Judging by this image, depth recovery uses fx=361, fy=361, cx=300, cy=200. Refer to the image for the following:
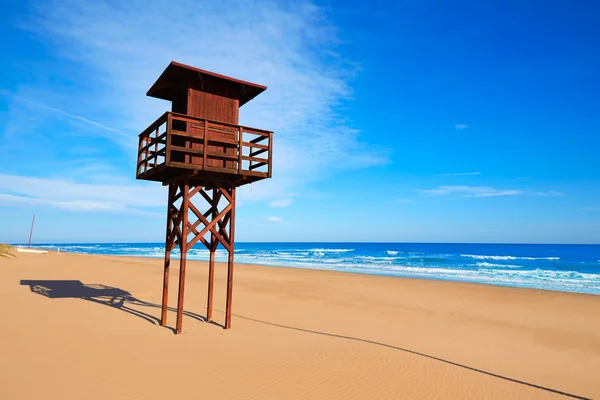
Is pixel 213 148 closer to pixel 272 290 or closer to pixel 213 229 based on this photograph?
pixel 213 229

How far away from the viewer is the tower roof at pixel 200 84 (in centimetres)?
1095

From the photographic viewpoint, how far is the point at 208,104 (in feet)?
37.8

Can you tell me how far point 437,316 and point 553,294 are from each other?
40.0ft

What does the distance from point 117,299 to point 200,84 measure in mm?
9919

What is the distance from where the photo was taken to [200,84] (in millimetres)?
11367

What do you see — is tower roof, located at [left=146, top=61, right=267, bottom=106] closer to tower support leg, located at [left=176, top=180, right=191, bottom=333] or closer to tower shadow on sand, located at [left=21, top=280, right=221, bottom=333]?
tower support leg, located at [left=176, top=180, right=191, bottom=333]

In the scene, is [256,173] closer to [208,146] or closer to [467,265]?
[208,146]

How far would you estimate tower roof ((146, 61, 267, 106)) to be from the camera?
1095cm

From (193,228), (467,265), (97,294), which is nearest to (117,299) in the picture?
(97,294)

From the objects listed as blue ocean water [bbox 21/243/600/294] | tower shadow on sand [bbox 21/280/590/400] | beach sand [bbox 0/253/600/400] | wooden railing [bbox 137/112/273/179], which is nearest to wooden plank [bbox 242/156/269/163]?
wooden railing [bbox 137/112/273/179]

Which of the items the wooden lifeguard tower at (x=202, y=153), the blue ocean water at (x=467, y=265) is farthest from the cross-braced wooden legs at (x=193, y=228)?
the blue ocean water at (x=467, y=265)

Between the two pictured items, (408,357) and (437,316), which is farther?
(437,316)

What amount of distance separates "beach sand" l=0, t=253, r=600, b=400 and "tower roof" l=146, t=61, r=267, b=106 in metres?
7.53

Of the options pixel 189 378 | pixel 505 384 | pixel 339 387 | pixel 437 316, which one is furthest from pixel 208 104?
pixel 437 316
